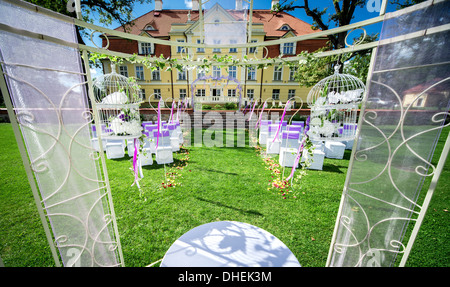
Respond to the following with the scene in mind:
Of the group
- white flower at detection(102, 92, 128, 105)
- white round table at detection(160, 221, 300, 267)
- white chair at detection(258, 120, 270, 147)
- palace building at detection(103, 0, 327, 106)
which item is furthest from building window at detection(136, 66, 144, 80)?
white round table at detection(160, 221, 300, 267)

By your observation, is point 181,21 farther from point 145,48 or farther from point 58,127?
point 58,127

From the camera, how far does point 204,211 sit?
3590 mm

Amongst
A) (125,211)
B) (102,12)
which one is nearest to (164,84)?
(102,12)

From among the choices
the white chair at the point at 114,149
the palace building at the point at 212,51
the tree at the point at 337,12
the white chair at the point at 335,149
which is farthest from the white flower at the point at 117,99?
the palace building at the point at 212,51

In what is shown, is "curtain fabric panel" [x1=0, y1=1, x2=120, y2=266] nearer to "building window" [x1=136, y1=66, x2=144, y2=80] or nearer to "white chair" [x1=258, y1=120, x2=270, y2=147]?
"white chair" [x1=258, y1=120, x2=270, y2=147]

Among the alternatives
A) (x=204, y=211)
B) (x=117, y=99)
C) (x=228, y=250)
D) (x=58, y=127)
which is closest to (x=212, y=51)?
(x=117, y=99)

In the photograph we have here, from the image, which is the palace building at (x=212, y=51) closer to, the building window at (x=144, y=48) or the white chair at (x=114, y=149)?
the building window at (x=144, y=48)

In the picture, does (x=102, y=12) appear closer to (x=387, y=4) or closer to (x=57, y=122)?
(x=57, y=122)

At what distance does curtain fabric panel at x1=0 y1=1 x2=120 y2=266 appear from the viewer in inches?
48.0

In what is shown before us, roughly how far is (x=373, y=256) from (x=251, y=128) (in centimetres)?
1052

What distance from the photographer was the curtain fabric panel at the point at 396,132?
51.3 inches

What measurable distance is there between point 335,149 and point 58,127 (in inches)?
311

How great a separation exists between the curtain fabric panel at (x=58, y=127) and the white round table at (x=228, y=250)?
0.89 m

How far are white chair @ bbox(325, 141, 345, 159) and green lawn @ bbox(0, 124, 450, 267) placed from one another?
114cm
